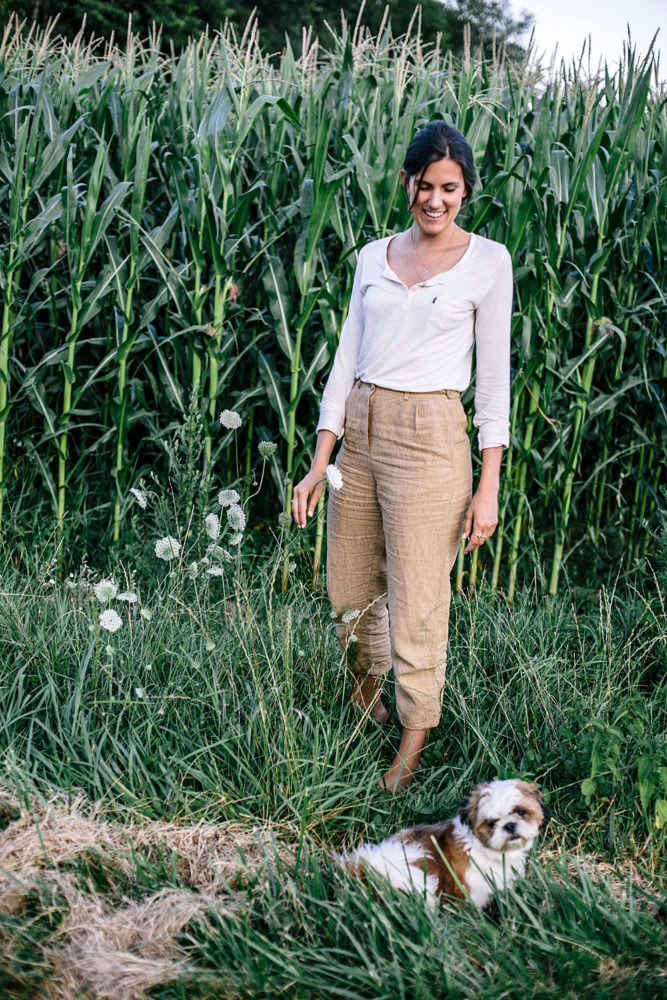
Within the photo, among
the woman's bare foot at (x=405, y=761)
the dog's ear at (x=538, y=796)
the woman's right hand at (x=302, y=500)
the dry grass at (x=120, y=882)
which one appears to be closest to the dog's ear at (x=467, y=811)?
the dog's ear at (x=538, y=796)

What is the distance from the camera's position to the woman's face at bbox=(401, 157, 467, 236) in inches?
89.0

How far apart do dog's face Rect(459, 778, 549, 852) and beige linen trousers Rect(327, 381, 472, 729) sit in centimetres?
53

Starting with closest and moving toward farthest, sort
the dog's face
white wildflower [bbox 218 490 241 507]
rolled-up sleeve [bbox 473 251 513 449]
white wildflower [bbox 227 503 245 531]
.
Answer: the dog's face
rolled-up sleeve [bbox 473 251 513 449]
white wildflower [bbox 227 503 245 531]
white wildflower [bbox 218 490 241 507]

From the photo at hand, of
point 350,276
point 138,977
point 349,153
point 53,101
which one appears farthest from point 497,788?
point 53,101

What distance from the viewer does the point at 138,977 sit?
5.95 feet

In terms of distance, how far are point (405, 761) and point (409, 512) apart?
0.85 m

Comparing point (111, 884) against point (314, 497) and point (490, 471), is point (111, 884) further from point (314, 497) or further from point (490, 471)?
point (490, 471)

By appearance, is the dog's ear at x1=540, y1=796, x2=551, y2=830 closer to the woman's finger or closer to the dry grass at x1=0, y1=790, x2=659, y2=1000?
the dry grass at x1=0, y1=790, x2=659, y2=1000

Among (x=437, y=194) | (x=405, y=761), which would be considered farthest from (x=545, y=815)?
(x=437, y=194)

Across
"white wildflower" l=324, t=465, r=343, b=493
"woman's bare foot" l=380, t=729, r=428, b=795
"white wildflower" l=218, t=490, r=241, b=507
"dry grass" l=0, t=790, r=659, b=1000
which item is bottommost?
"dry grass" l=0, t=790, r=659, b=1000

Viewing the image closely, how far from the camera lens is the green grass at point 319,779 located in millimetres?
1882

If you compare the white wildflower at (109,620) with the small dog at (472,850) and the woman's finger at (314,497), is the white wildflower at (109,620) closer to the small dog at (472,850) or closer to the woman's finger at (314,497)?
the woman's finger at (314,497)

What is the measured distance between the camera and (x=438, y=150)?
2.25 metres

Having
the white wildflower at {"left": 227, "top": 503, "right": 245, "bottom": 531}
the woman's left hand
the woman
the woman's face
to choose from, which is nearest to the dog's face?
the woman
